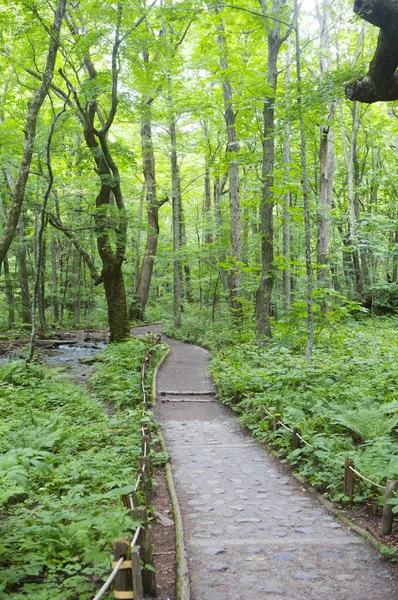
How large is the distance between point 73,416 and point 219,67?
54.3ft

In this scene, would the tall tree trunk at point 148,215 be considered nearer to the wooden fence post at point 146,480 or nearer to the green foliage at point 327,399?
the green foliage at point 327,399

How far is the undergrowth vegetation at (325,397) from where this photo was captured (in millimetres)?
6352

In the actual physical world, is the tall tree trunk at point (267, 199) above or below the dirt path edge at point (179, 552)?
above

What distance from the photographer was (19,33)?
1384 cm

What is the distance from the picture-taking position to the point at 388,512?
A: 4.84m

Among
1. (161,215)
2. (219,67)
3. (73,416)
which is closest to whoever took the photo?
(73,416)

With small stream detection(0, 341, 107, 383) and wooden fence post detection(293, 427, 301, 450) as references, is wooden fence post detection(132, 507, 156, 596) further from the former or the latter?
small stream detection(0, 341, 107, 383)

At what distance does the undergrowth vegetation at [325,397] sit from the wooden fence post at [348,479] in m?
0.08

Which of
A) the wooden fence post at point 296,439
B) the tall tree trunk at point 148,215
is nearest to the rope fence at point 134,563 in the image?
the wooden fence post at point 296,439

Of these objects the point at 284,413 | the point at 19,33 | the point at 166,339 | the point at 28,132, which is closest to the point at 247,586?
the point at 284,413

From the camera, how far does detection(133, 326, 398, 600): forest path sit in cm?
400

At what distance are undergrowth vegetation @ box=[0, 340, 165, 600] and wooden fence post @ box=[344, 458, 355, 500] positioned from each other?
2.80m

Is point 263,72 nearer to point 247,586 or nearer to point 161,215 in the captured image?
point 247,586

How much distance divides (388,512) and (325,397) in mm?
4650
